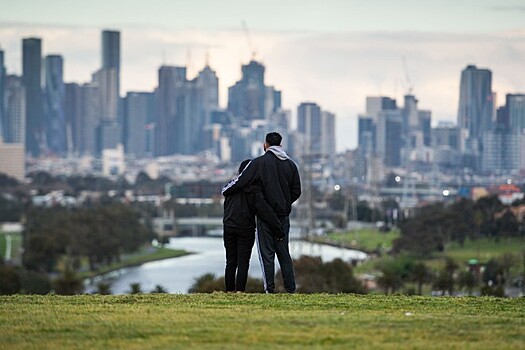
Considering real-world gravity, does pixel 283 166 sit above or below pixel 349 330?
above

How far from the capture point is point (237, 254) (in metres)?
14.4

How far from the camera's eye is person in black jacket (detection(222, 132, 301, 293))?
14141 mm

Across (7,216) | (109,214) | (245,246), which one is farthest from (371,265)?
(245,246)

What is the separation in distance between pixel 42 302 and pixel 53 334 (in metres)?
2.81

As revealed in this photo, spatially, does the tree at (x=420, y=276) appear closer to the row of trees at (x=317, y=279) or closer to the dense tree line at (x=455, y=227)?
the row of trees at (x=317, y=279)

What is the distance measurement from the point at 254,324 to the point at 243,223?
11.9 ft

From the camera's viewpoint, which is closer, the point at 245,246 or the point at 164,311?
the point at 164,311

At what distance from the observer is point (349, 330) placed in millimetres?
10375

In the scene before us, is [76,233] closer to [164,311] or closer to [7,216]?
[7,216]

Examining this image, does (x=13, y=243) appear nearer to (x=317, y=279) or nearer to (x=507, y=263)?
(x=507, y=263)

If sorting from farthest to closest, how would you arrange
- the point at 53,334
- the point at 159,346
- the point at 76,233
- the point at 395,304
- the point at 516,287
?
the point at 76,233 → the point at 516,287 → the point at 395,304 → the point at 53,334 → the point at 159,346

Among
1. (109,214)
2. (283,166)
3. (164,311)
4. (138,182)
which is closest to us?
(164,311)

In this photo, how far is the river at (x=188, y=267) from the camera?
6612 cm

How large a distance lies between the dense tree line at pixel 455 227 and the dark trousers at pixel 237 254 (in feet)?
232
